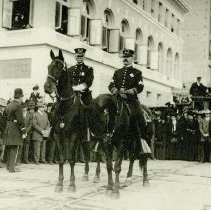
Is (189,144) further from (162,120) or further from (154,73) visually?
(154,73)

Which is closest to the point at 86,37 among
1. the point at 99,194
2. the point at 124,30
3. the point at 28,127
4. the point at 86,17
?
the point at 86,17

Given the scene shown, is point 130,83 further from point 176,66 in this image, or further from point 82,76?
point 176,66

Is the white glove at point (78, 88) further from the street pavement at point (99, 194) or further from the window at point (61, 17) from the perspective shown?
the window at point (61, 17)

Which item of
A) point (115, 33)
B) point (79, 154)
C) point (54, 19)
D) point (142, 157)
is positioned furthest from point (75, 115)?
point (115, 33)

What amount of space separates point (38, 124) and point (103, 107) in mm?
7426

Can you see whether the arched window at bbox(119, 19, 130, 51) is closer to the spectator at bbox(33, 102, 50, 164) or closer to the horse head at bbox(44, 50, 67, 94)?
the spectator at bbox(33, 102, 50, 164)

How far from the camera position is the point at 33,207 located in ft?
24.8

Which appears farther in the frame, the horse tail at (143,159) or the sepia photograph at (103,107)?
the horse tail at (143,159)

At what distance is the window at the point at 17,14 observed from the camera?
23105mm

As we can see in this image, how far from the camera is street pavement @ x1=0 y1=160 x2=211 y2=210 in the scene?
7.88m

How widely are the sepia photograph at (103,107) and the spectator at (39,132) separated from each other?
4 centimetres

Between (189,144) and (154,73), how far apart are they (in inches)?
628

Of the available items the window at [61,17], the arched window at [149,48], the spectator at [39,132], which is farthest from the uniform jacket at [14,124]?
the arched window at [149,48]

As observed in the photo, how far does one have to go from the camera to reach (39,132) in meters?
15.9
